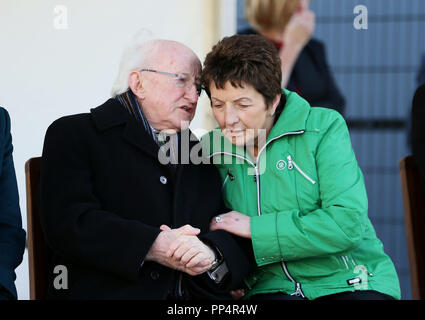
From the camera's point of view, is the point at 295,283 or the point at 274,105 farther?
the point at 274,105

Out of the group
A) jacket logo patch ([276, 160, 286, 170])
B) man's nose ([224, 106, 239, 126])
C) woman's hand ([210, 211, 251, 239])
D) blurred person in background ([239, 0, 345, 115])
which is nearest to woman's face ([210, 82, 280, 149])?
man's nose ([224, 106, 239, 126])

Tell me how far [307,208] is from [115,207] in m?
0.63

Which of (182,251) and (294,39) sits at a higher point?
(294,39)

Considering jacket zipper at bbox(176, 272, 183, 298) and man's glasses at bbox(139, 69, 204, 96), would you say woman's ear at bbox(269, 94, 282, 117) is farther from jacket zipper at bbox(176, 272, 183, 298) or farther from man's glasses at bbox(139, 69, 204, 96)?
jacket zipper at bbox(176, 272, 183, 298)

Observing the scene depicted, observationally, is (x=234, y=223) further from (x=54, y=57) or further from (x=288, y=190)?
(x=54, y=57)

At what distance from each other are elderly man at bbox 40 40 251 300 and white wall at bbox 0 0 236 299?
162cm

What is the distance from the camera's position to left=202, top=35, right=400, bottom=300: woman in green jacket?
2441mm

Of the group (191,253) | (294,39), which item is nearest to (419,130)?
(191,253)

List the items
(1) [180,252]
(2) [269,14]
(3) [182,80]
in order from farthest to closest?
(2) [269,14] < (3) [182,80] < (1) [180,252]

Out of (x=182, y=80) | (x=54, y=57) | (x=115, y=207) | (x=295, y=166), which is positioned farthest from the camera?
(x=54, y=57)

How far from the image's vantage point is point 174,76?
8.61 feet

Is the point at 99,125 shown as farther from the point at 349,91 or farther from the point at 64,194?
the point at 349,91

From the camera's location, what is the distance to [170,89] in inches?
103
